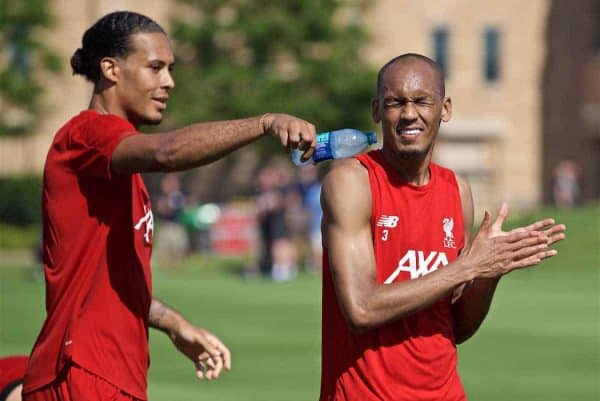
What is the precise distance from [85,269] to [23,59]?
38980 millimetres

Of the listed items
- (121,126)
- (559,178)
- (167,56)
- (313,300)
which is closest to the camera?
(121,126)

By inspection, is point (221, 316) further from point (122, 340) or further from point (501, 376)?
point (122, 340)

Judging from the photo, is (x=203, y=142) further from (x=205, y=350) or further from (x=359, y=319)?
(x=205, y=350)

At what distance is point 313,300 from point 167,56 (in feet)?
50.4

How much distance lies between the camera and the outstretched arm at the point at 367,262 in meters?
5.27

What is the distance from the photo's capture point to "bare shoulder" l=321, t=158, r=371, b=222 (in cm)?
535

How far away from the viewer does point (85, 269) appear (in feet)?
17.8

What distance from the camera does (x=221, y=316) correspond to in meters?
18.1

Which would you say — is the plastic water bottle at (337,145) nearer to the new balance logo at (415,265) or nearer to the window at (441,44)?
the new balance logo at (415,265)

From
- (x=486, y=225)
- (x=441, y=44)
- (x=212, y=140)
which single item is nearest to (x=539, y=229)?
(x=486, y=225)

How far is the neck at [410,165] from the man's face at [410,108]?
0.02 m

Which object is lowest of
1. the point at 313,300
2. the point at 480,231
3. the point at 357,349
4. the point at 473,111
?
the point at 357,349

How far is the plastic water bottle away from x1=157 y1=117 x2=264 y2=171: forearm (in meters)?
0.18

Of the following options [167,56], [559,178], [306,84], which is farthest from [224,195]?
[167,56]
